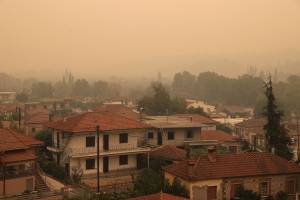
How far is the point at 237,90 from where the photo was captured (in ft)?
150

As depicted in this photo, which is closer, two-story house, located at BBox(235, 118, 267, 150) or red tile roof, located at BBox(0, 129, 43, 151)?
red tile roof, located at BBox(0, 129, 43, 151)

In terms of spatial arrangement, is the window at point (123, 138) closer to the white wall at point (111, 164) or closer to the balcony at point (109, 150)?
the balcony at point (109, 150)

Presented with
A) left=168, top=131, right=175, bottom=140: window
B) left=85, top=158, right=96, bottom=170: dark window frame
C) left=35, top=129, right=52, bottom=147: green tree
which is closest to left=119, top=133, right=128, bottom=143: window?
left=85, top=158, right=96, bottom=170: dark window frame

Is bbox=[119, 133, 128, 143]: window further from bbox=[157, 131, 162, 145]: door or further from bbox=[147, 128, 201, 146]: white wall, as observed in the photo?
bbox=[157, 131, 162, 145]: door

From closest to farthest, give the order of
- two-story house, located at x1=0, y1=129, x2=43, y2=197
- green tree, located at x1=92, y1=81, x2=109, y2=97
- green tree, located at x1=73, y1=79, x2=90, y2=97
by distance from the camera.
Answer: two-story house, located at x1=0, y1=129, x2=43, y2=197 < green tree, located at x1=73, y1=79, x2=90, y2=97 < green tree, located at x1=92, y1=81, x2=109, y2=97

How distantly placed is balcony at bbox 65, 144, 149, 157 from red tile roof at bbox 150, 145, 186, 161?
32cm

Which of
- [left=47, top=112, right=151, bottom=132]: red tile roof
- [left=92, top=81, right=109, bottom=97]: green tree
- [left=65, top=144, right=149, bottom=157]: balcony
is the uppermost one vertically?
[left=92, top=81, right=109, bottom=97]: green tree

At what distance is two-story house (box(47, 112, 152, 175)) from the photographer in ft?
40.4

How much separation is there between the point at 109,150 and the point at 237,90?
3445 centimetres

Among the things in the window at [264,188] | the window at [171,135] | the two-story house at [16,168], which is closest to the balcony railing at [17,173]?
the two-story house at [16,168]

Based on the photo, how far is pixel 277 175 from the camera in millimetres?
9492

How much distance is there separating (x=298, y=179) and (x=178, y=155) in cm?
330

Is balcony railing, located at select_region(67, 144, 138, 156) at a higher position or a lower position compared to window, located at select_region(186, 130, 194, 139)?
lower

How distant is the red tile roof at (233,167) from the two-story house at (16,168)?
271cm
